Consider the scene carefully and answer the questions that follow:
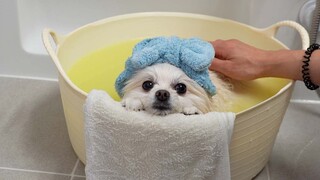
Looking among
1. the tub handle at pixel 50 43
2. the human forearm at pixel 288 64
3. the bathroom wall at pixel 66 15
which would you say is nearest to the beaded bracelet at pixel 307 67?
the human forearm at pixel 288 64

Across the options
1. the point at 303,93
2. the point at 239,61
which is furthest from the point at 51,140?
the point at 303,93

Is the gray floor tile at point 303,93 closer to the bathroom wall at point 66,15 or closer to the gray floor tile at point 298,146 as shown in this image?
the gray floor tile at point 298,146

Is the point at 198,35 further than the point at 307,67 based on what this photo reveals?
Yes

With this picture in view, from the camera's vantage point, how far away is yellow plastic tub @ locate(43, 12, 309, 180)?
815 millimetres

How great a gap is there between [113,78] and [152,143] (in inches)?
15.5

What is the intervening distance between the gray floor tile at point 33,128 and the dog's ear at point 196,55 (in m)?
0.45

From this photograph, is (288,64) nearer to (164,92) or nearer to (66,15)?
(164,92)

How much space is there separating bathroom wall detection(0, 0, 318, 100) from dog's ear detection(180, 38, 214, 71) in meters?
0.48

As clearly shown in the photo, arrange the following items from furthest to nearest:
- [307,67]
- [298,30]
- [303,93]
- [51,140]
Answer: [303,93], [51,140], [298,30], [307,67]

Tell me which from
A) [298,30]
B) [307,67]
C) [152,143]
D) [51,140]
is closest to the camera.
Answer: [152,143]

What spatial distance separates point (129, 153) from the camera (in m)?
0.74

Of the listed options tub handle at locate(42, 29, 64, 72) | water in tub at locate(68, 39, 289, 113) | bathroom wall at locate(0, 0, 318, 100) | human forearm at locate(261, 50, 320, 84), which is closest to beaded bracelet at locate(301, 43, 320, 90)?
human forearm at locate(261, 50, 320, 84)

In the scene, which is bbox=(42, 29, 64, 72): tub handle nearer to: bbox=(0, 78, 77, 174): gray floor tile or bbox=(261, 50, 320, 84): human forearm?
bbox=(0, 78, 77, 174): gray floor tile

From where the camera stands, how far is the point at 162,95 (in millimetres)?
718
